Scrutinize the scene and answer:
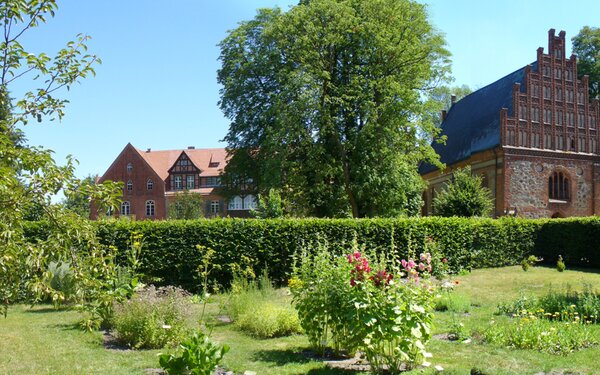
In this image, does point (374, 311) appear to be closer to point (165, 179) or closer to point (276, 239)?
point (276, 239)

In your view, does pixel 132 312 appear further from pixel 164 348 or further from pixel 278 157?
pixel 278 157

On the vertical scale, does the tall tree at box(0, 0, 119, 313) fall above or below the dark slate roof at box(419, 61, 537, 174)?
below

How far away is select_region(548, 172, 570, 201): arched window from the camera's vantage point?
3753 cm

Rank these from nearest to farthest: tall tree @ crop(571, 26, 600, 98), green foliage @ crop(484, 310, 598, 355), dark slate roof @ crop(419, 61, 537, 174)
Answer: green foliage @ crop(484, 310, 598, 355), dark slate roof @ crop(419, 61, 537, 174), tall tree @ crop(571, 26, 600, 98)

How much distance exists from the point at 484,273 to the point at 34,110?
19.0 metres

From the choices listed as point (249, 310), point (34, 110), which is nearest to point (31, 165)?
point (34, 110)

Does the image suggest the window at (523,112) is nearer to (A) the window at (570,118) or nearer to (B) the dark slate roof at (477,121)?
(B) the dark slate roof at (477,121)

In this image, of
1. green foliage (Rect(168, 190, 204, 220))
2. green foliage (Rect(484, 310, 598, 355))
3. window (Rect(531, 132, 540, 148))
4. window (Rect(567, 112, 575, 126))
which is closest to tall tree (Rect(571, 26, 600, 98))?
window (Rect(567, 112, 575, 126))

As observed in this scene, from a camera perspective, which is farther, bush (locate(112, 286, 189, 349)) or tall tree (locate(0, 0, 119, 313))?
bush (locate(112, 286, 189, 349))

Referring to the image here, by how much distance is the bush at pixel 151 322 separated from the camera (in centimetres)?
883

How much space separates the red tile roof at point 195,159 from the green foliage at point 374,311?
6226 centimetres

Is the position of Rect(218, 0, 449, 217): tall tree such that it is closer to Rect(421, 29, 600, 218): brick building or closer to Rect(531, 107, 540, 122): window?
Rect(421, 29, 600, 218): brick building

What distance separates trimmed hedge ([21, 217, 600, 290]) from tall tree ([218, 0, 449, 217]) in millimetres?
5896

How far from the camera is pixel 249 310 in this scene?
10.7 m
